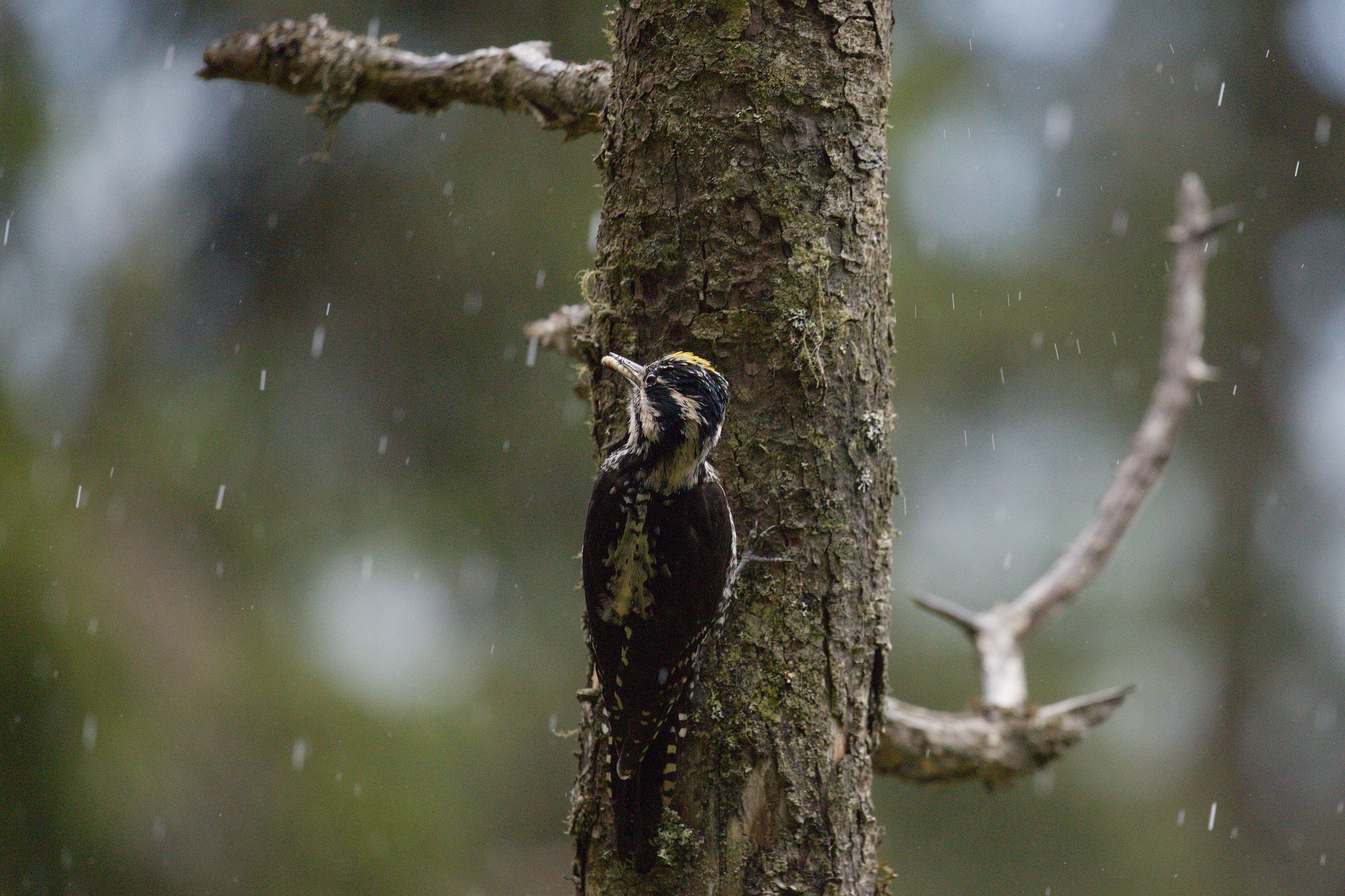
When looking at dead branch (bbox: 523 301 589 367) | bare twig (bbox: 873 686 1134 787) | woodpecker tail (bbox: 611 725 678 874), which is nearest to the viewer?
woodpecker tail (bbox: 611 725 678 874)

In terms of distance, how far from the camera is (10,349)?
5148mm

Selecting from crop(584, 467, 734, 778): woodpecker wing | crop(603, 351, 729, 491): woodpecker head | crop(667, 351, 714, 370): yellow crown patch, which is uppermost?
crop(667, 351, 714, 370): yellow crown patch

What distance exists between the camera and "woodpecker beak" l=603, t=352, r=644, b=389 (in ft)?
6.26

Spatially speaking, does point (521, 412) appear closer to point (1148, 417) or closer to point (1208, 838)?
point (1148, 417)

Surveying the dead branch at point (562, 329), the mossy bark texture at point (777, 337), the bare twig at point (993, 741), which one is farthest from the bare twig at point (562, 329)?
the bare twig at point (993, 741)

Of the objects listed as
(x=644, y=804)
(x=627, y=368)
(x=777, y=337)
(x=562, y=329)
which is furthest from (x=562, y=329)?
(x=644, y=804)

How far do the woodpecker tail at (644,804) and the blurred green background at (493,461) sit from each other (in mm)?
1996

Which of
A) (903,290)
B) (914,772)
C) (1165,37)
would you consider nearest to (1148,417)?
(914,772)

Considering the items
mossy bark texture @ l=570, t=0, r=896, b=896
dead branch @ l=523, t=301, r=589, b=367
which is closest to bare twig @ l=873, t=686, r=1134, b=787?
mossy bark texture @ l=570, t=0, r=896, b=896

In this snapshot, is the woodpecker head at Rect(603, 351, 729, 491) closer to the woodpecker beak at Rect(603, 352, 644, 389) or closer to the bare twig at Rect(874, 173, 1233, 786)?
the woodpecker beak at Rect(603, 352, 644, 389)

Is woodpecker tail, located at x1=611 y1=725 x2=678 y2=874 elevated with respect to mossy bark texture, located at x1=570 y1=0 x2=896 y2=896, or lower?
lower

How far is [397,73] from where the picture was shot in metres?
2.83

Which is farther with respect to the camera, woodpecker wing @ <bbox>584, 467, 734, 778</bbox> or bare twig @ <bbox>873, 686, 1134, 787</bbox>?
bare twig @ <bbox>873, 686, 1134, 787</bbox>

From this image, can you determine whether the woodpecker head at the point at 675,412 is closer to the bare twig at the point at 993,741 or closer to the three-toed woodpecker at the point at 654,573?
the three-toed woodpecker at the point at 654,573
